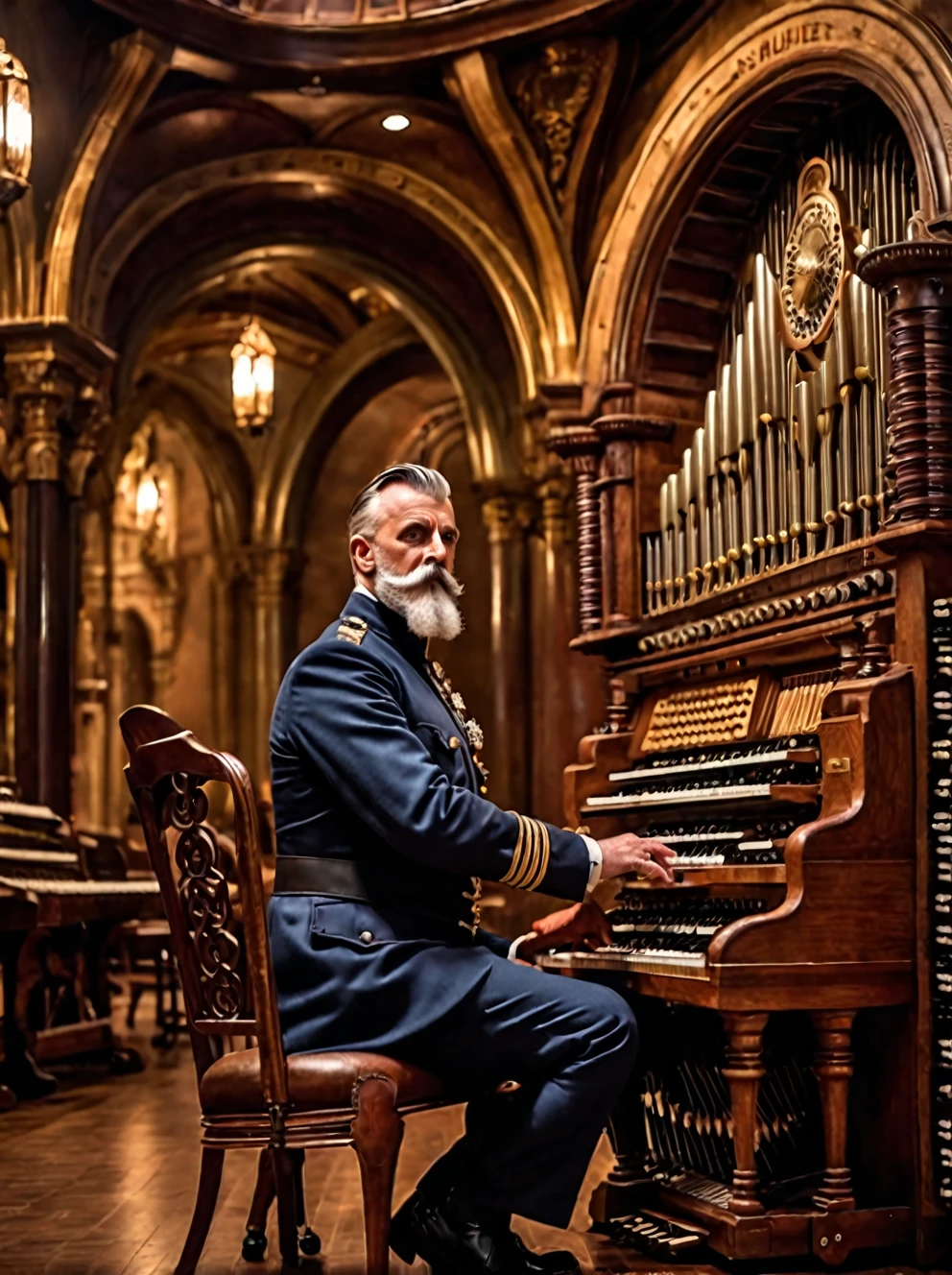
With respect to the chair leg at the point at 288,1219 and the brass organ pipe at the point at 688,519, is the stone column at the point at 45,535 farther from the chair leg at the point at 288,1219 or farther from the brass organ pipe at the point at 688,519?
the chair leg at the point at 288,1219

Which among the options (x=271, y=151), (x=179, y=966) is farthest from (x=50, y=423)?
(x=179, y=966)

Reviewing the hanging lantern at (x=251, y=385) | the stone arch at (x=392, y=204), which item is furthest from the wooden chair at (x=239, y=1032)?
the hanging lantern at (x=251, y=385)

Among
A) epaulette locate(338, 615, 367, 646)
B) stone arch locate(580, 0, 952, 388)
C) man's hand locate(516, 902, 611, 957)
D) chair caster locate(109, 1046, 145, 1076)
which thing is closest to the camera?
epaulette locate(338, 615, 367, 646)

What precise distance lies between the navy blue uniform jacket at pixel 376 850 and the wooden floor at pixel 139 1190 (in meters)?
0.86

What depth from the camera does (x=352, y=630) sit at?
3.87 m

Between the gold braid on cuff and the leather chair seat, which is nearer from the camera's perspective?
the leather chair seat

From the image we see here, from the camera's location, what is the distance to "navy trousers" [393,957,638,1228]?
11.6 ft

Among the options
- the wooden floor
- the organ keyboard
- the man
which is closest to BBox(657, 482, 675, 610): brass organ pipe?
the organ keyboard

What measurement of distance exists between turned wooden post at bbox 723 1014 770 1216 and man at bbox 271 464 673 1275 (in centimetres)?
47

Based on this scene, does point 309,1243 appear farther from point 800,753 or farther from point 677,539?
point 677,539

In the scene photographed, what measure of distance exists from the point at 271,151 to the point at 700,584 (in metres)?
6.27

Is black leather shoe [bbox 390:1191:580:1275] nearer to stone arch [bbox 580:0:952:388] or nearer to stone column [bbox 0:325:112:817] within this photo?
stone arch [bbox 580:0:952:388]

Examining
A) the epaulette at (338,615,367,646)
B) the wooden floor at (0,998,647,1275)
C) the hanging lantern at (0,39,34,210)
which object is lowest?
the wooden floor at (0,998,647,1275)

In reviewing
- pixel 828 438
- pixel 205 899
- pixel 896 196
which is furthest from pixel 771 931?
pixel 896 196
